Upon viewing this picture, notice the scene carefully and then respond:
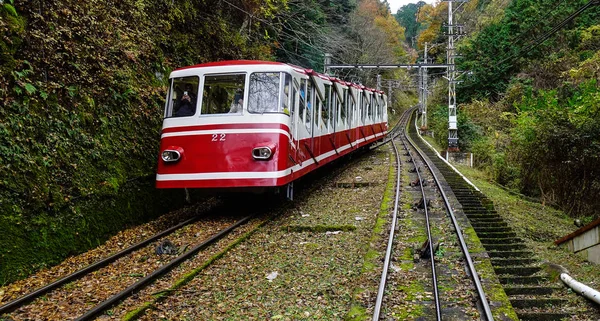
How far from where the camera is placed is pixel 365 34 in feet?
161

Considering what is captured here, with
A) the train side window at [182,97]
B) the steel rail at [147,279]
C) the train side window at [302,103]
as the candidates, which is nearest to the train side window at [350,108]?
the train side window at [302,103]

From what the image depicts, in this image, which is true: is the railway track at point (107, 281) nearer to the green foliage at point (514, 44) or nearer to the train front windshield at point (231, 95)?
the train front windshield at point (231, 95)

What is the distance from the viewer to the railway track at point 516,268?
5.72m

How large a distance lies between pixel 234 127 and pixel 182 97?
4.42 feet

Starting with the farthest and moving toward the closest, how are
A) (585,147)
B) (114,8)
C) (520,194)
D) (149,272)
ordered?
1. (520,194)
2. (585,147)
3. (114,8)
4. (149,272)

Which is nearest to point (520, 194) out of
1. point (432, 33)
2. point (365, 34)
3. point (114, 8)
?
point (114, 8)

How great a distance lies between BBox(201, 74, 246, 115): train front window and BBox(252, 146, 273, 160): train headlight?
93cm

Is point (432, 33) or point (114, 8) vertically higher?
point (432, 33)

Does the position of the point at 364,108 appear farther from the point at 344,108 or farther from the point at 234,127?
the point at 234,127

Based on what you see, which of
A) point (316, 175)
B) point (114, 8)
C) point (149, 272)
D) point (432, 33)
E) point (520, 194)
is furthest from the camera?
point (432, 33)

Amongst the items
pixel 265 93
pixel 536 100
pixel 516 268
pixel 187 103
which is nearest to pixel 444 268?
pixel 516 268

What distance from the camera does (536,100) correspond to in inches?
751

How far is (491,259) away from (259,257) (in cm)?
345

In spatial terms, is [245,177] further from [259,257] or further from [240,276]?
[240,276]
